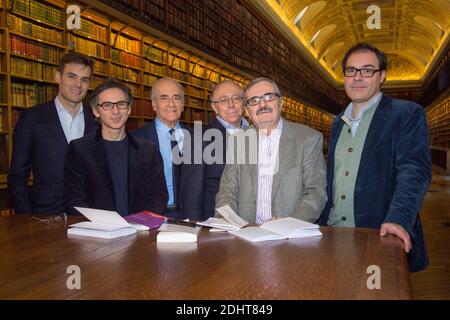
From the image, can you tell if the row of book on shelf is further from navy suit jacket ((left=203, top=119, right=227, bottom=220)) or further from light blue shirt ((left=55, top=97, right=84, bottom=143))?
navy suit jacket ((left=203, top=119, right=227, bottom=220))

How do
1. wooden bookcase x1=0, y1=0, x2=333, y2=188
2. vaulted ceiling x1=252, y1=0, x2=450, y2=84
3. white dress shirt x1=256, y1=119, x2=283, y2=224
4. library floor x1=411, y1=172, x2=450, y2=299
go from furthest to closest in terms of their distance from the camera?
vaulted ceiling x1=252, y1=0, x2=450, y2=84 → wooden bookcase x1=0, y1=0, x2=333, y2=188 → library floor x1=411, y1=172, x2=450, y2=299 → white dress shirt x1=256, y1=119, x2=283, y2=224

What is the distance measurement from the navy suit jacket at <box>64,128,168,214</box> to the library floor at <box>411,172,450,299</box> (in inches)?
84.8

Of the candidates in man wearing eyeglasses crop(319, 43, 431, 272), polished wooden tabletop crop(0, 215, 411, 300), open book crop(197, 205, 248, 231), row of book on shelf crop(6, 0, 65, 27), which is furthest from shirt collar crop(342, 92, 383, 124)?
row of book on shelf crop(6, 0, 65, 27)

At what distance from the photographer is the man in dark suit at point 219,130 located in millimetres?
2873

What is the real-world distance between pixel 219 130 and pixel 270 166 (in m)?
0.72

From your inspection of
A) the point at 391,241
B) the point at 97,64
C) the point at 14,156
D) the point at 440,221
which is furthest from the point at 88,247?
the point at 440,221

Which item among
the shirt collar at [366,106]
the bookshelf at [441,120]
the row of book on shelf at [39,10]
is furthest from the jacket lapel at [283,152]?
the bookshelf at [441,120]

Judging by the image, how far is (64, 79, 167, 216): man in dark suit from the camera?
7.90ft

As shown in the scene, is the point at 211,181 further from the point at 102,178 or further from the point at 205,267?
the point at 205,267

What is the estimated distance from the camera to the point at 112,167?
2447 millimetres

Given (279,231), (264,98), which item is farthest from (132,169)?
(279,231)

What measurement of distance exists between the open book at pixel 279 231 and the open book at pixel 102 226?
18.2 inches
